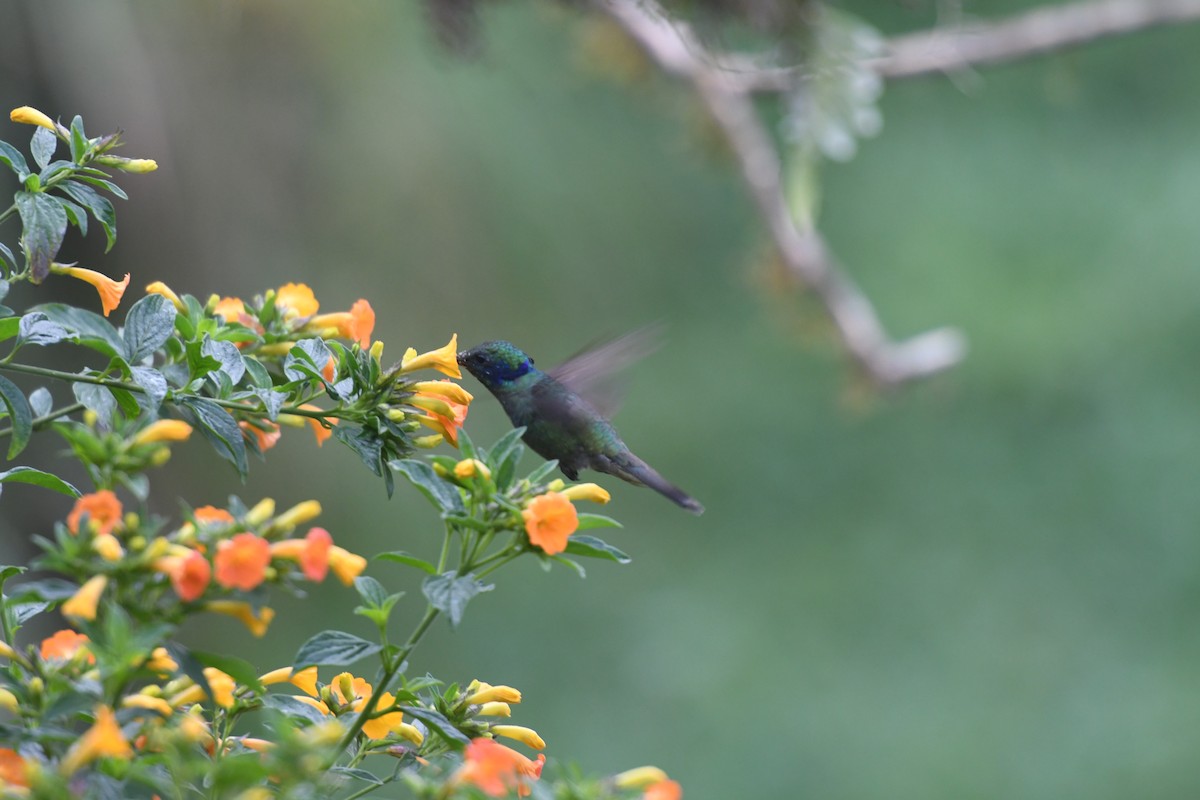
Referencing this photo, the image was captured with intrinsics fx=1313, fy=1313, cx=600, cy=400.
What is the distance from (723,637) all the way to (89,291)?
2.69m

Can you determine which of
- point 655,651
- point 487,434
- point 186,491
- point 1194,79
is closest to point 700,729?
point 655,651

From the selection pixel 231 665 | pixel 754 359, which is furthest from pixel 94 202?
pixel 754 359

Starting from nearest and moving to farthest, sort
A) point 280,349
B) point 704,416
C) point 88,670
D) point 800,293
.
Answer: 1. point 88,670
2. point 280,349
3. point 800,293
4. point 704,416

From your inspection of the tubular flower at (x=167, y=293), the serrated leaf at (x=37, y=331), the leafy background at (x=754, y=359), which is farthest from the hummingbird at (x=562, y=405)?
the leafy background at (x=754, y=359)

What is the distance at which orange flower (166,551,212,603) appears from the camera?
0.77m

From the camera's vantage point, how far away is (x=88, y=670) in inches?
34.0

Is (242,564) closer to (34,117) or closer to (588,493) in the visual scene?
(588,493)

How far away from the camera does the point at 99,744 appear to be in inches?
29.2

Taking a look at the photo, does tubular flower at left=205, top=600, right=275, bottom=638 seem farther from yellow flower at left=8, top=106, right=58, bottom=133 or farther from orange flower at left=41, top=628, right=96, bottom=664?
yellow flower at left=8, top=106, right=58, bottom=133

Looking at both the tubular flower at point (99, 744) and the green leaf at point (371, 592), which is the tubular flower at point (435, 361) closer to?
the green leaf at point (371, 592)

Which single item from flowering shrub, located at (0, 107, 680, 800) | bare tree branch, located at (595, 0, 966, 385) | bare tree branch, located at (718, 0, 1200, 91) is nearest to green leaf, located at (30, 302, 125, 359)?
flowering shrub, located at (0, 107, 680, 800)

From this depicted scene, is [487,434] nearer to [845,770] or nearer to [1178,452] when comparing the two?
[845,770]

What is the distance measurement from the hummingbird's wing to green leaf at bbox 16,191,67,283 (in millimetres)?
612

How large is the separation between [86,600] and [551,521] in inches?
11.8
